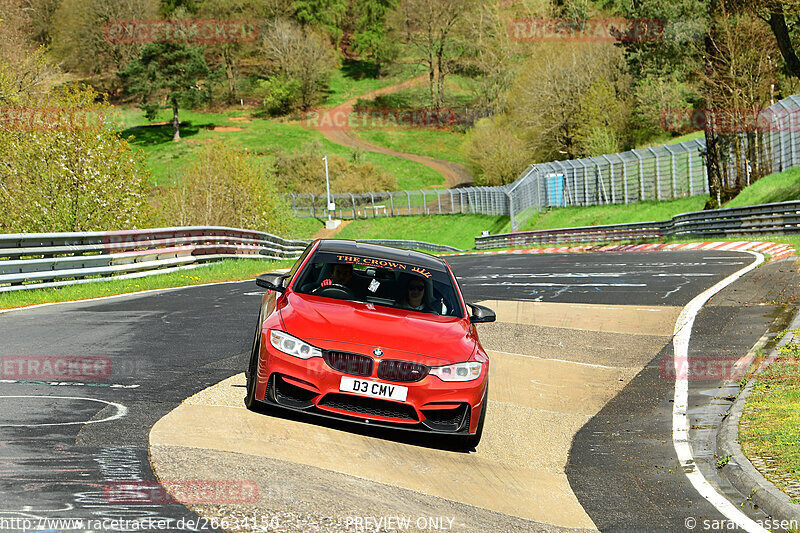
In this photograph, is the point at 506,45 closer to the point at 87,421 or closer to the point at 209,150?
the point at 209,150

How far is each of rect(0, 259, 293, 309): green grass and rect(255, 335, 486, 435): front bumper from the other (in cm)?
1027

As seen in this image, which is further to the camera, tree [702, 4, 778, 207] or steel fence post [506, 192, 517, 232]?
steel fence post [506, 192, 517, 232]

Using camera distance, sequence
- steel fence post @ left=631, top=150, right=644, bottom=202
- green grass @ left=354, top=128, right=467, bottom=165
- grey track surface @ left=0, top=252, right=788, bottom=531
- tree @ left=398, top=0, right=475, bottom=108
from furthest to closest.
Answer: tree @ left=398, top=0, right=475, bottom=108
green grass @ left=354, top=128, right=467, bottom=165
steel fence post @ left=631, top=150, right=644, bottom=202
grey track surface @ left=0, top=252, right=788, bottom=531

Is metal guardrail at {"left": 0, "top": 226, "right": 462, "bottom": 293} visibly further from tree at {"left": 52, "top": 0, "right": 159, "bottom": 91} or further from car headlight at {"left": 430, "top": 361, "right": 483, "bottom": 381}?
tree at {"left": 52, "top": 0, "right": 159, "bottom": 91}

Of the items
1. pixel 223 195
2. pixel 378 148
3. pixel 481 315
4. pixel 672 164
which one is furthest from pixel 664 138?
pixel 481 315

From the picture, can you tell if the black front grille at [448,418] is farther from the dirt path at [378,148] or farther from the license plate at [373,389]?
the dirt path at [378,148]

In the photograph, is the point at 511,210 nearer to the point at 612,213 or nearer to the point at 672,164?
the point at 612,213

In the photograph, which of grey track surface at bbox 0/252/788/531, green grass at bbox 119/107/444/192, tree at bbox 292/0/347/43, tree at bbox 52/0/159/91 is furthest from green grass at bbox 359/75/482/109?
grey track surface at bbox 0/252/788/531

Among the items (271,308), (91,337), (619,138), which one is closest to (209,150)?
(91,337)

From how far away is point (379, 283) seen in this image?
8.42 m

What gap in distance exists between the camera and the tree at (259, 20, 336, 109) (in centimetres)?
12538

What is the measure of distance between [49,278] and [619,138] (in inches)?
2405

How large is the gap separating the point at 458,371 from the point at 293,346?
1349mm

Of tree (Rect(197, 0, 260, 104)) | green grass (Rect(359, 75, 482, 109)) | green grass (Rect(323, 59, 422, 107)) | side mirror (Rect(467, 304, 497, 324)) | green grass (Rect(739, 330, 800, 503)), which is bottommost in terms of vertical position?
green grass (Rect(739, 330, 800, 503))
